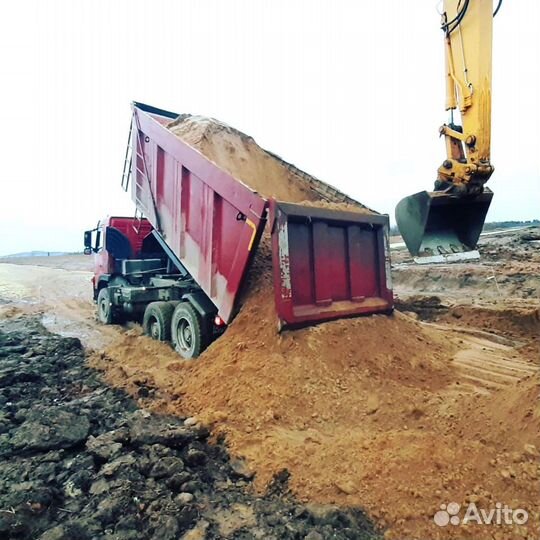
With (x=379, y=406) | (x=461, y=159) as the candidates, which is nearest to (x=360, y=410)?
(x=379, y=406)

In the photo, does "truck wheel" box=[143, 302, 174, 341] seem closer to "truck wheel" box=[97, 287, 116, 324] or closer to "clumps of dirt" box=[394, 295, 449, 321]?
"truck wheel" box=[97, 287, 116, 324]

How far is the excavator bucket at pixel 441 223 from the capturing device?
5508mm

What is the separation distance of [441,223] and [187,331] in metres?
3.70

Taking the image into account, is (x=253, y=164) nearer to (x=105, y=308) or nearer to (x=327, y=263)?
(x=327, y=263)

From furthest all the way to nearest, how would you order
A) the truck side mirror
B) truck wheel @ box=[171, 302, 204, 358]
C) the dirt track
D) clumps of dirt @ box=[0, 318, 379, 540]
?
the truck side mirror < truck wheel @ box=[171, 302, 204, 358] < the dirt track < clumps of dirt @ box=[0, 318, 379, 540]

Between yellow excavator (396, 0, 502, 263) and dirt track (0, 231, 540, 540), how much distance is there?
118 centimetres

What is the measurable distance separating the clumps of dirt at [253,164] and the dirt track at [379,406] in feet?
6.39

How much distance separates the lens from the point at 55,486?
8.98 ft

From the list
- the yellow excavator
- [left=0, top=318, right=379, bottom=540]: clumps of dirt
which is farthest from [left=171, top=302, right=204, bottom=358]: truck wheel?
the yellow excavator

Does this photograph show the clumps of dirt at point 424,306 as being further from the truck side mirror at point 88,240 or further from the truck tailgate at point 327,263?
the truck side mirror at point 88,240

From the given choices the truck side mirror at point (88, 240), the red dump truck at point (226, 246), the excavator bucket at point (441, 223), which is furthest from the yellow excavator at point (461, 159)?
the truck side mirror at point (88, 240)

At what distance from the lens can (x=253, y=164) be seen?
621 cm

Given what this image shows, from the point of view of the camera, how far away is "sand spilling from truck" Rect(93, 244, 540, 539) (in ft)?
8.54

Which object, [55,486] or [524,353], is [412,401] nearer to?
[524,353]
